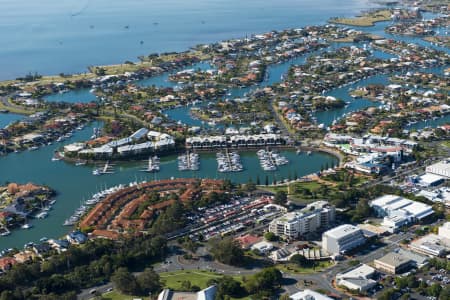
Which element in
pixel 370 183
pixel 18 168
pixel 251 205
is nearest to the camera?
pixel 251 205

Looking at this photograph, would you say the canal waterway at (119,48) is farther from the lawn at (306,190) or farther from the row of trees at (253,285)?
the row of trees at (253,285)

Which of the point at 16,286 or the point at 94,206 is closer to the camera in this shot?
the point at 16,286

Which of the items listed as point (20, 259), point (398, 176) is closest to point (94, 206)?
point (20, 259)

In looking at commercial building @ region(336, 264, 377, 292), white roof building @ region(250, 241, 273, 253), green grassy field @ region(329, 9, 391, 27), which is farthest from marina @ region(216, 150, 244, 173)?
green grassy field @ region(329, 9, 391, 27)

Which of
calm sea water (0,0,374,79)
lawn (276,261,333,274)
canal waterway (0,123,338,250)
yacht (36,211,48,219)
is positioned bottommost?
lawn (276,261,333,274)

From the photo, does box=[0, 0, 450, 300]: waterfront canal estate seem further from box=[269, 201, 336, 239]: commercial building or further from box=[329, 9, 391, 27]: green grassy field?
box=[329, 9, 391, 27]: green grassy field

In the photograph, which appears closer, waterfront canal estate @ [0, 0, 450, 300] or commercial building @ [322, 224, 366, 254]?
waterfront canal estate @ [0, 0, 450, 300]

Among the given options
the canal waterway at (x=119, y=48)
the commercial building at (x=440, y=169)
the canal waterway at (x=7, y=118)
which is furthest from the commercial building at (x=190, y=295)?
the canal waterway at (x=7, y=118)

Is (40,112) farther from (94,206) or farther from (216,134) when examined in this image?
(94,206)
